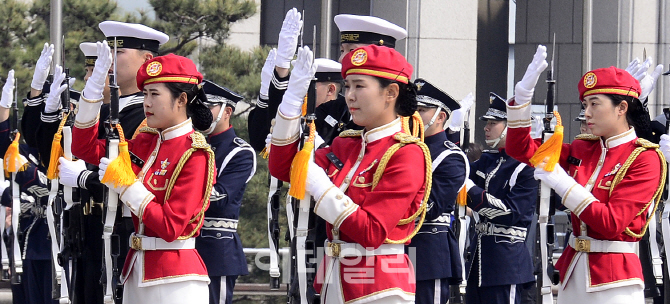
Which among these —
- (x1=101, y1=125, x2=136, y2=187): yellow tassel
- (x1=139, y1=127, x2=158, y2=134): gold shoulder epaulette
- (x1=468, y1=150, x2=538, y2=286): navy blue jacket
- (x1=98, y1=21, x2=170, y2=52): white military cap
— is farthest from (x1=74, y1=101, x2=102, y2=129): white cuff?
(x1=468, y1=150, x2=538, y2=286): navy blue jacket

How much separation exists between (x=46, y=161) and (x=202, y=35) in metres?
6.09

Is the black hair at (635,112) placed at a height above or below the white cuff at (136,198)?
above

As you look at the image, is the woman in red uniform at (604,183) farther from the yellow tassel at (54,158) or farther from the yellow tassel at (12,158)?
the yellow tassel at (12,158)

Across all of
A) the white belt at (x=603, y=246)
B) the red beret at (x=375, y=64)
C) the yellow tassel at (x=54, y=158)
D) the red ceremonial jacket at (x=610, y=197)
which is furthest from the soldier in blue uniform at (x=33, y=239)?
the red beret at (x=375, y=64)

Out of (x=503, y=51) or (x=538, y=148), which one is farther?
(x=503, y=51)

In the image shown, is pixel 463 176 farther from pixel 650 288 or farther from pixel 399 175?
pixel 650 288

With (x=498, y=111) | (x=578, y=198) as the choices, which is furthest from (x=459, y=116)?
(x=578, y=198)

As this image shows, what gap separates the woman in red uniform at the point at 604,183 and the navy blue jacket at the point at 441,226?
0.84 m

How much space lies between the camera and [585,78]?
5859 mm

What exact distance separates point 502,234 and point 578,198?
269 cm

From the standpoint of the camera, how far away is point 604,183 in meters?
5.71

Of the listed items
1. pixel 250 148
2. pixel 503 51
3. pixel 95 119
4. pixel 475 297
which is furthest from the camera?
pixel 503 51

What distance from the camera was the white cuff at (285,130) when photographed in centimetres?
448

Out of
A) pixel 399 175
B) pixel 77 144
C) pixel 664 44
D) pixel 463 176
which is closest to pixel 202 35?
pixel 664 44
